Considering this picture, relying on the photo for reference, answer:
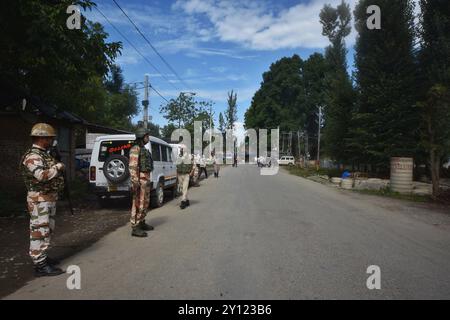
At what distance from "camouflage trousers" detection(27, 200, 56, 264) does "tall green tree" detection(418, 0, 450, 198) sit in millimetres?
13376

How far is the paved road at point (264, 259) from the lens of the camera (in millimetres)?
4184

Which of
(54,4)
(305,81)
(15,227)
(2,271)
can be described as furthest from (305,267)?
(305,81)

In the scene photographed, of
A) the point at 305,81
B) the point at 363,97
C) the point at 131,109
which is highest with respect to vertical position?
the point at 305,81

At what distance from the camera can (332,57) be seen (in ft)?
109

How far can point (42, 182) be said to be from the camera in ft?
15.8

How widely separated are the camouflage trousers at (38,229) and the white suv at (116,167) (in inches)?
184

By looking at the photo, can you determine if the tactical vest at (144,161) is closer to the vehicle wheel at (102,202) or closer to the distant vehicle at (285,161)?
the vehicle wheel at (102,202)

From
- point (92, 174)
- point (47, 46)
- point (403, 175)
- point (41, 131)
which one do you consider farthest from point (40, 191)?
point (403, 175)

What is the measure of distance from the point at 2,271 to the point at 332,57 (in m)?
33.0

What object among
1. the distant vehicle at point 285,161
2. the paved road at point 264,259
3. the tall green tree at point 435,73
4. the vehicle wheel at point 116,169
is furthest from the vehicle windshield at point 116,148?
the distant vehicle at point 285,161

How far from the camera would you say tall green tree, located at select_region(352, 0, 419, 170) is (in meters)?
20.5

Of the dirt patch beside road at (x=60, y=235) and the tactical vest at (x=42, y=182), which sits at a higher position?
the tactical vest at (x=42, y=182)

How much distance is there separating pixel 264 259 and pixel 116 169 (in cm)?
557
